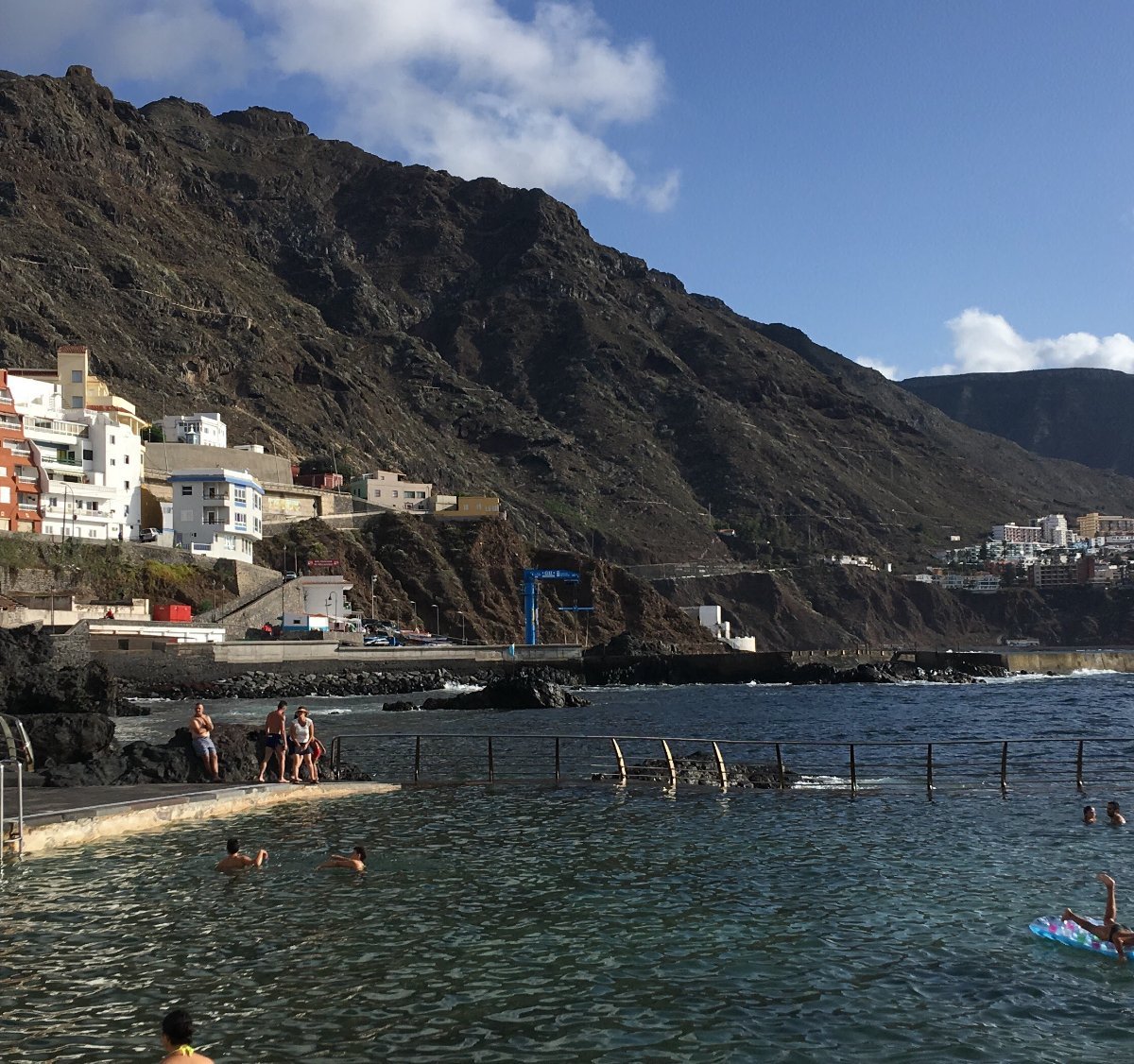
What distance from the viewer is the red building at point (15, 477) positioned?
81.9 metres

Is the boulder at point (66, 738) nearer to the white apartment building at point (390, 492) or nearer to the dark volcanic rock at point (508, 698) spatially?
the dark volcanic rock at point (508, 698)

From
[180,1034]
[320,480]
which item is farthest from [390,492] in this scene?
[180,1034]

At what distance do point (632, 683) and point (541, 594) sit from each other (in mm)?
26302

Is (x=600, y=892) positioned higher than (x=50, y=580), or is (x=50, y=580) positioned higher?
(x=50, y=580)

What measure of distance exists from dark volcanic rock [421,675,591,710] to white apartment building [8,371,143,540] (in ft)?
111

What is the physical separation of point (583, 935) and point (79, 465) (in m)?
84.1

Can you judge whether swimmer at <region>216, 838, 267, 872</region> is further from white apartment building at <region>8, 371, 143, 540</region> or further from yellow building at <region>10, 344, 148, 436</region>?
yellow building at <region>10, 344, 148, 436</region>

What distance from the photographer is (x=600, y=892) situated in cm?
1681

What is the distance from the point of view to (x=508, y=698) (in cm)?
6656

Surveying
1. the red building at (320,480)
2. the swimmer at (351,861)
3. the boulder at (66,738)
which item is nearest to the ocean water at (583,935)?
the swimmer at (351,861)

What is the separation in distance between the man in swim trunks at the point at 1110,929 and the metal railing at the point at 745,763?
8.90m

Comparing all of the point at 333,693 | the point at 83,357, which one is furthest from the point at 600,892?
the point at 83,357

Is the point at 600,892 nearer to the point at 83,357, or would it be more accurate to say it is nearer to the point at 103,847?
the point at 103,847

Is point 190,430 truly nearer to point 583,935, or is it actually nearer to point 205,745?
point 205,745
